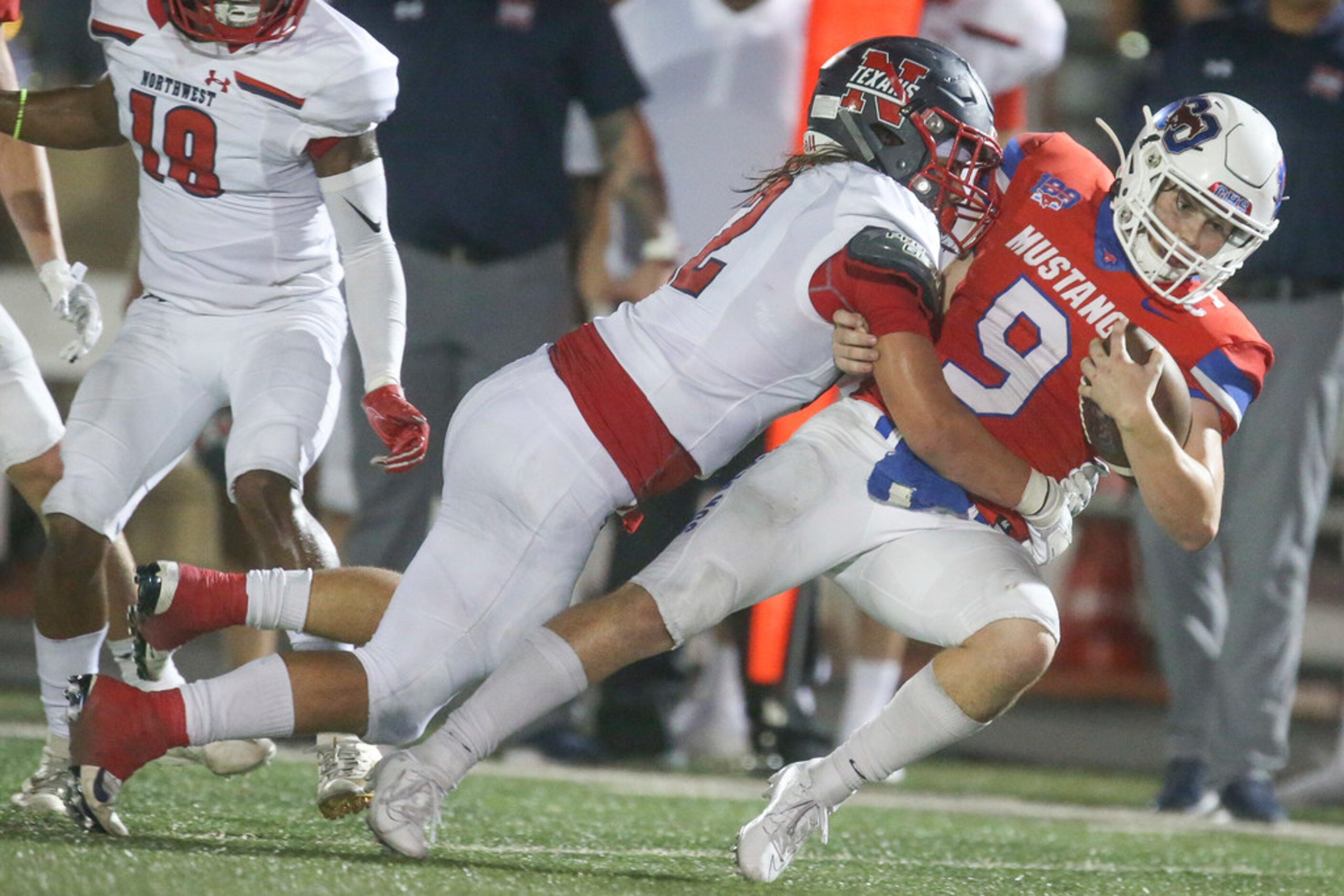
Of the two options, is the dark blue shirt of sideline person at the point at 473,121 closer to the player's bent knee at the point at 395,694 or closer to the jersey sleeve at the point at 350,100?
the jersey sleeve at the point at 350,100

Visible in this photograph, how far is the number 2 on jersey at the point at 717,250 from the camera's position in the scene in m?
2.92

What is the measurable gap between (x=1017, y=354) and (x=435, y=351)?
179 centimetres

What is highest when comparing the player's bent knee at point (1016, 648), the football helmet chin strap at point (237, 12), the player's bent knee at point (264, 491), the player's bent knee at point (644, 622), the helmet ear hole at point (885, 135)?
the helmet ear hole at point (885, 135)

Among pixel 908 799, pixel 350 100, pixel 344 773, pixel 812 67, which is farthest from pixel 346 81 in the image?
pixel 908 799

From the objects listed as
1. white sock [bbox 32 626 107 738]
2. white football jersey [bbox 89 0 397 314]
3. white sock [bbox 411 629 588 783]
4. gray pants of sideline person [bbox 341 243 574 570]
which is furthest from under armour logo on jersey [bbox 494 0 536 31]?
white sock [bbox 411 629 588 783]

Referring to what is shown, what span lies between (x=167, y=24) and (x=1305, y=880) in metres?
2.52

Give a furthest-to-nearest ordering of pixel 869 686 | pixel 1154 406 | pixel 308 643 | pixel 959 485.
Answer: pixel 869 686, pixel 308 643, pixel 959 485, pixel 1154 406

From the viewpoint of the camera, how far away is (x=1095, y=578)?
681cm

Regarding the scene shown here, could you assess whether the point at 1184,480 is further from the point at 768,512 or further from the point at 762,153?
the point at 762,153

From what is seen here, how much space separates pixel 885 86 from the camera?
298 centimetres

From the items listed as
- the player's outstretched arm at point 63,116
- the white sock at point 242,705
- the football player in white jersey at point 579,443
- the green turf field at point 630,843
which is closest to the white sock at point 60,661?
the green turf field at point 630,843

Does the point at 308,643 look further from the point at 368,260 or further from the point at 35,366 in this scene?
the point at 35,366

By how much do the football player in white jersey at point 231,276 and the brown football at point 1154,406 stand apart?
1.08m

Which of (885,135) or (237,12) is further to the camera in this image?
(237,12)
